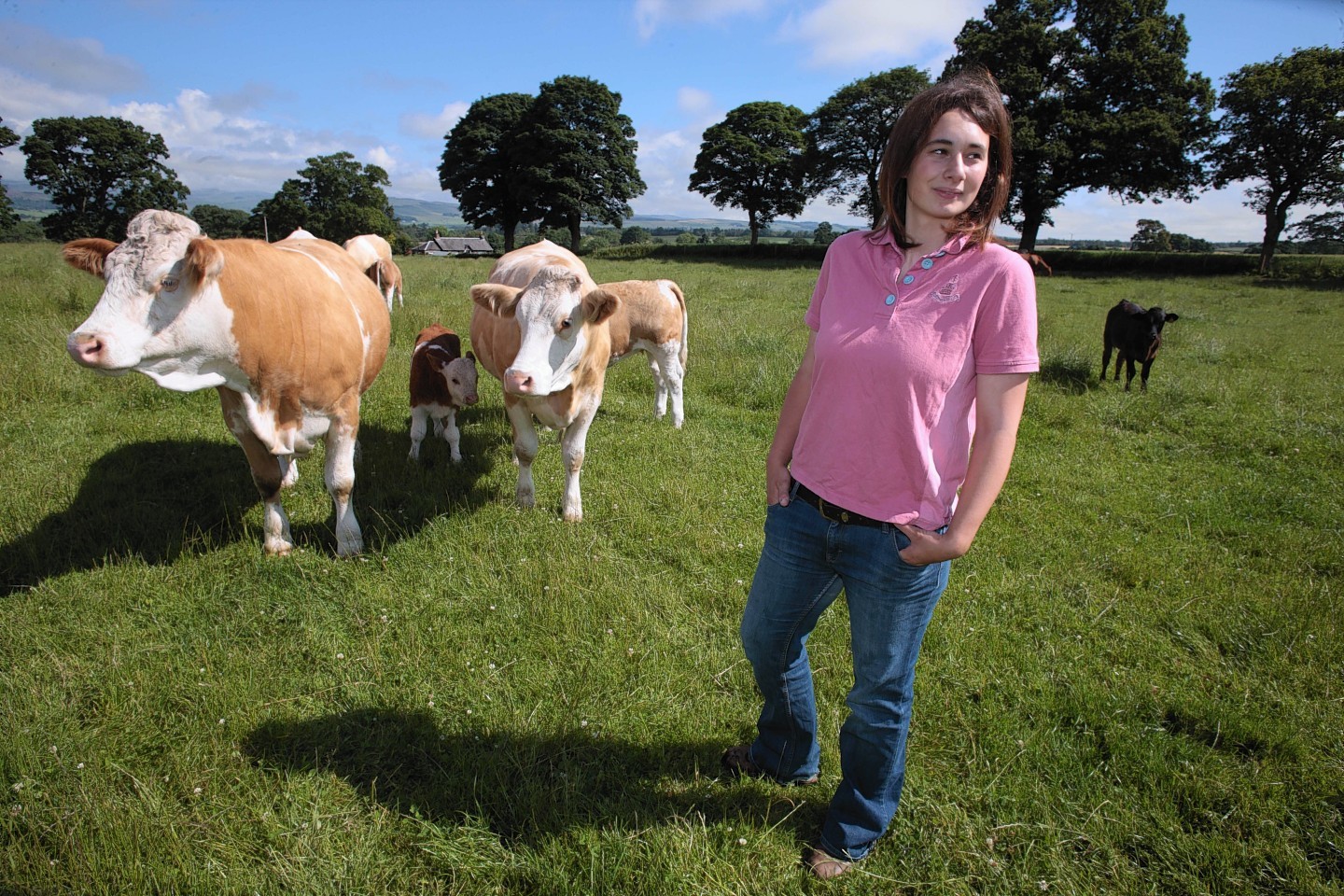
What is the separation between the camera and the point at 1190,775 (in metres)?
2.83

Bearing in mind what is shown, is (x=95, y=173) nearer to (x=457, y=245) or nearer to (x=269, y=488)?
(x=457, y=245)

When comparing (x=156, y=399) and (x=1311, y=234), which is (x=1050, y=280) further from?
(x=156, y=399)

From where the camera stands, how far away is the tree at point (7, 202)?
45219mm

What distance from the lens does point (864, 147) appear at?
49.1 meters

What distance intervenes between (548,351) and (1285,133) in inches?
1711

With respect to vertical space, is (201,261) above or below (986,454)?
above

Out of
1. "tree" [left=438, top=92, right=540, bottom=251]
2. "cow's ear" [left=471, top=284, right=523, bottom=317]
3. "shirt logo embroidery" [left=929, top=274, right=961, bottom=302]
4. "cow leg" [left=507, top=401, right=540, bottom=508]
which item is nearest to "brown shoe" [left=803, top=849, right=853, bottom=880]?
"shirt logo embroidery" [left=929, top=274, right=961, bottom=302]

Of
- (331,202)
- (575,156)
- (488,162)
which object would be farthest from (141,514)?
(331,202)

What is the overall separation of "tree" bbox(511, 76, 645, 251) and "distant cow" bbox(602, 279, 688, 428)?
42.9 m

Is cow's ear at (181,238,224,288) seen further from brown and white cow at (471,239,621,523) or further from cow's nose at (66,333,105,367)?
brown and white cow at (471,239,621,523)

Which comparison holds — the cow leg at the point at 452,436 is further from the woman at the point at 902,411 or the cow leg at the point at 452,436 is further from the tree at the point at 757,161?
the tree at the point at 757,161

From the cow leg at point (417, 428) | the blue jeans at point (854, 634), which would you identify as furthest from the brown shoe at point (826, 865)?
the cow leg at point (417, 428)

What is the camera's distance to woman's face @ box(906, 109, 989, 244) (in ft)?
5.79

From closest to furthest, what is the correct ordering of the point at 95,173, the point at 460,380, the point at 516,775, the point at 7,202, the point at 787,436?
the point at 787,436, the point at 516,775, the point at 460,380, the point at 95,173, the point at 7,202
